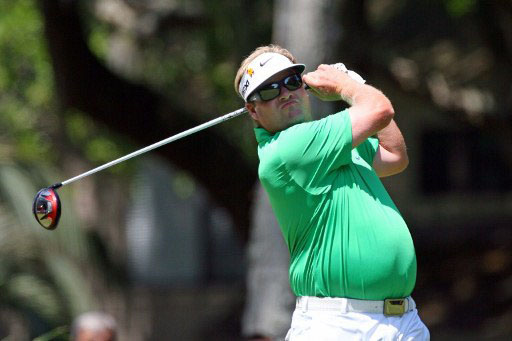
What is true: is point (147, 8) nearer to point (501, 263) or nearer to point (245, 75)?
point (501, 263)

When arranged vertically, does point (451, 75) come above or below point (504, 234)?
above

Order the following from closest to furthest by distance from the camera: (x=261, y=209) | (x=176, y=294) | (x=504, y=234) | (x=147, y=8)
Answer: (x=261, y=209)
(x=147, y=8)
(x=504, y=234)
(x=176, y=294)

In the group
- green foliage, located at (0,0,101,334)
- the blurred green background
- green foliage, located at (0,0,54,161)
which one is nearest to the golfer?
the blurred green background

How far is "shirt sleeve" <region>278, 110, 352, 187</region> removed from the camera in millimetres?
4320

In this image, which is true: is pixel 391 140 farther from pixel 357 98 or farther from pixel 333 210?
pixel 333 210

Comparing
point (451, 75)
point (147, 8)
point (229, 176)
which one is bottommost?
point (229, 176)

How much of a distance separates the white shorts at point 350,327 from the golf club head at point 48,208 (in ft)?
3.76

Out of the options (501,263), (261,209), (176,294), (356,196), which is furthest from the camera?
(176,294)

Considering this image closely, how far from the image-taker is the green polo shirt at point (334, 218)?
14.0 ft

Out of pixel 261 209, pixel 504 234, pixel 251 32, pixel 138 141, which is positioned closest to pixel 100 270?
pixel 138 141

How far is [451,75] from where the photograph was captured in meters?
13.3

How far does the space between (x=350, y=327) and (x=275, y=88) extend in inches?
37.8

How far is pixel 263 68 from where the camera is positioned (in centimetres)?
448

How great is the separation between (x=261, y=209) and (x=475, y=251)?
609cm
